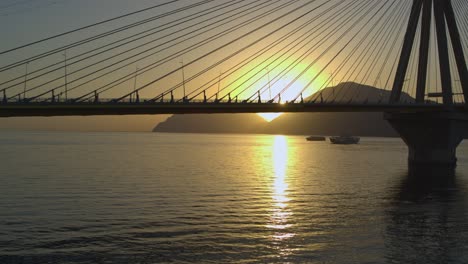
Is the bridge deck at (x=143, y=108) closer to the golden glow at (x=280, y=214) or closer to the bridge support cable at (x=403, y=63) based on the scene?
the golden glow at (x=280, y=214)

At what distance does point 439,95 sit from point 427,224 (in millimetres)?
40874

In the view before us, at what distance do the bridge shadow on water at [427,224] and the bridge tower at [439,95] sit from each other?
15773 mm

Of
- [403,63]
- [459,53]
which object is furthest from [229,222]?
[459,53]

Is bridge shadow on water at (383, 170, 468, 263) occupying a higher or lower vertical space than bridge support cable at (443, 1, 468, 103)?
lower

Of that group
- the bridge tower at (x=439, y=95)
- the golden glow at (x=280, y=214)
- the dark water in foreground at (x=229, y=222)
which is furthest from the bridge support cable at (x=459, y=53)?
the golden glow at (x=280, y=214)

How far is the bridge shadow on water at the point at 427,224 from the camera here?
21952mm

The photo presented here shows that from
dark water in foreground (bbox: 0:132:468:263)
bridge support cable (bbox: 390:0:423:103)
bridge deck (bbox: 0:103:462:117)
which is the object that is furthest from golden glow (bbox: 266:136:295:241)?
bridge support cable (bbox: 390:0:423:103)

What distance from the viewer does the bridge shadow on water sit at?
2195 centimetres

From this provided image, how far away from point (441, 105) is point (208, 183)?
1184 inches

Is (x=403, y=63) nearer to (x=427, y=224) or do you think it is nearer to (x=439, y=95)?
(x=439, y=95)

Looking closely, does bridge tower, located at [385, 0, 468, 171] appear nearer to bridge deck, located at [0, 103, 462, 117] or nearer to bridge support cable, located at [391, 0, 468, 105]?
bridge support cable, located at [391, 0, 468, 105]

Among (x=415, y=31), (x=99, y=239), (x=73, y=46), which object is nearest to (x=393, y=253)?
(x=99, y=239)

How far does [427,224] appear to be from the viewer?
1137 inches

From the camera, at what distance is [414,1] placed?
208 ft
